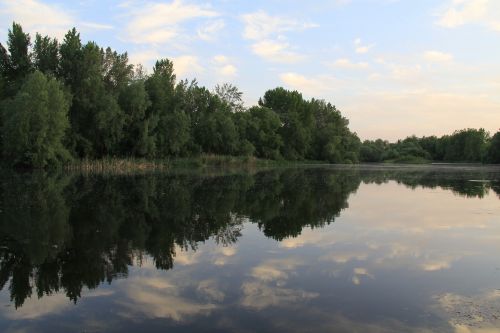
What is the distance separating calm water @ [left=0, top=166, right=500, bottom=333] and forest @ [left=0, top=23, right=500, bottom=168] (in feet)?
111

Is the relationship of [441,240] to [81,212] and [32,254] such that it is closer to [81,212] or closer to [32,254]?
[32,254]

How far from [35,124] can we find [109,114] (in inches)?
418

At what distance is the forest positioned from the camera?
4778 cm

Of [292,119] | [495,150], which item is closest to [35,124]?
[292,119]

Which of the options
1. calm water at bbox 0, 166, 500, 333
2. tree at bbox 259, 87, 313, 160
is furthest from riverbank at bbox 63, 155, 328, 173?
calm water at bbox 0, 166, 500, 333

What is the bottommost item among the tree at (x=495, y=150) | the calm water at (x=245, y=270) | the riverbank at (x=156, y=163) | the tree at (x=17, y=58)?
the calm water at (x=245, y=270)

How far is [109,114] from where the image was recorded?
5669cm

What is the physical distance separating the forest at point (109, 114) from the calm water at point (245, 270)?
111ft

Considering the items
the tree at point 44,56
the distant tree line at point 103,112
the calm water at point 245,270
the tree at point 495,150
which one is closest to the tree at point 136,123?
the distant tree line at point 103,112

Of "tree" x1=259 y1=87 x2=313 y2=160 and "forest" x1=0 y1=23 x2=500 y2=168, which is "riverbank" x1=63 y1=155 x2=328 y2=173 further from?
"tree" x1=259 y1=87 x2=313 y2=160

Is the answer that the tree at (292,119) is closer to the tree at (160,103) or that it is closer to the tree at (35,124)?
the tree at (160,103)

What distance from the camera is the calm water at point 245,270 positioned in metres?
6.36

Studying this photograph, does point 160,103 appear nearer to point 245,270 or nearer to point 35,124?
point 35,124

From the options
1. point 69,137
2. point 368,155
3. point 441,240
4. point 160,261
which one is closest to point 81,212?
point 160,261
